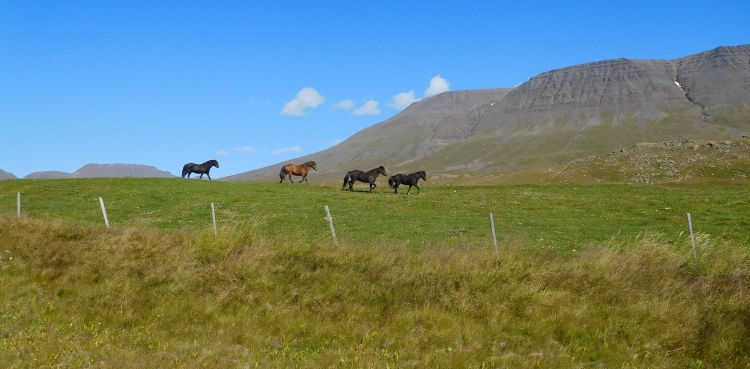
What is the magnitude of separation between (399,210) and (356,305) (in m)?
17.9

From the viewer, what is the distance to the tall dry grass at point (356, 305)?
7859mm

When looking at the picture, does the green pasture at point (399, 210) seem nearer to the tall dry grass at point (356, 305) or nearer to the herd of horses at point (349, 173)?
the herd of horses at point (349, 173)

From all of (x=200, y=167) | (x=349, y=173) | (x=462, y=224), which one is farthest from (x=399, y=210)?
(x=200, y=167)

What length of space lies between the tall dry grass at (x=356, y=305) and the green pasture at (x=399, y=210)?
5.74 m

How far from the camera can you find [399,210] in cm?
2728

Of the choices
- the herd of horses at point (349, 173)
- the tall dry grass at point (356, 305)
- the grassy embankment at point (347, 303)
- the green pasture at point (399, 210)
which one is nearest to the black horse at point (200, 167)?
the herd of horses at point (349, 173)

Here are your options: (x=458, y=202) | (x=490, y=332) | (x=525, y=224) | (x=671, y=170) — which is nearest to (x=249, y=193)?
(x=458, y=202)

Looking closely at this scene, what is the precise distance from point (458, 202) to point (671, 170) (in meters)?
46.4

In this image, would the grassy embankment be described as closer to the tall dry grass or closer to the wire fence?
the tall dry grass

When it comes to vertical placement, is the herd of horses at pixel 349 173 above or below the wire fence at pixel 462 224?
above

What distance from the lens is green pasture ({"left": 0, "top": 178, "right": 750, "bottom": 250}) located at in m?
19.9

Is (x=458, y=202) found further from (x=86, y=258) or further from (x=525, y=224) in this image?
(x=86, y=258)

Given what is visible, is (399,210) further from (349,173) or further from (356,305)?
(356,305)

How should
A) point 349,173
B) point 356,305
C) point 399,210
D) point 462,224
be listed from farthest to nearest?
point 349,173 → point 399,210 → point 462,224 → point 356,305
